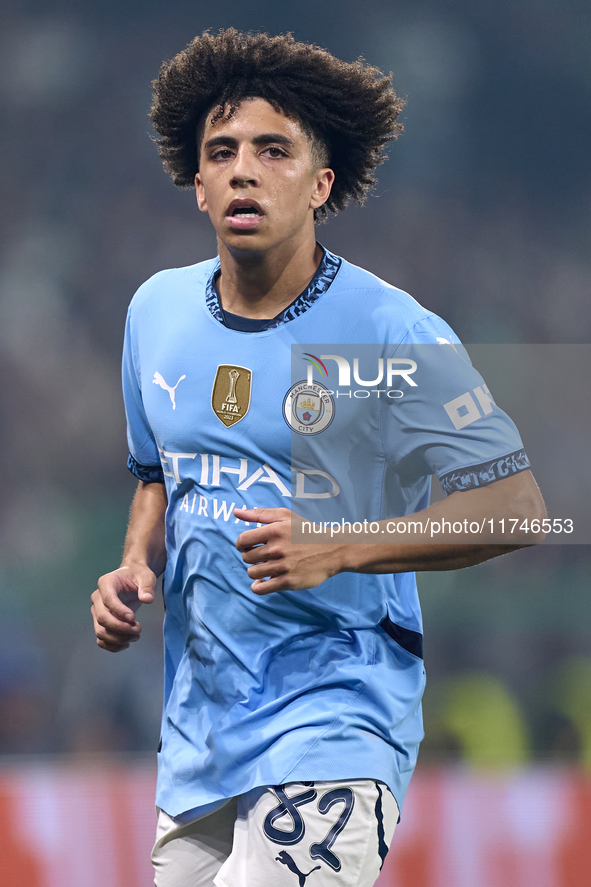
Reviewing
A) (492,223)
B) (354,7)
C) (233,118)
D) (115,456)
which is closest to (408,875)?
(233,118)

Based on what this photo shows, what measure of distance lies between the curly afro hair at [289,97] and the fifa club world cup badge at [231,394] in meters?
0.47

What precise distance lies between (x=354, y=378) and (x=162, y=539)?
546 mm

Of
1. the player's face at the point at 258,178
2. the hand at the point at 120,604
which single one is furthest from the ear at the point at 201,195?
the hand at the point at 120,604

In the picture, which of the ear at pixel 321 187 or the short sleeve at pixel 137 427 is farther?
the short sleeve at pixel 137 427

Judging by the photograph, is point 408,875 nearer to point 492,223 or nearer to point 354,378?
point 354,378

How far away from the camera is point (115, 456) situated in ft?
15.1

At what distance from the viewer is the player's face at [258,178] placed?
1.69m

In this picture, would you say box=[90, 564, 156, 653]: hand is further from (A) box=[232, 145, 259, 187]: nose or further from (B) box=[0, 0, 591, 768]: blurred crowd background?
(B) box=[0, 0, 591, 768]: blurred crowd background

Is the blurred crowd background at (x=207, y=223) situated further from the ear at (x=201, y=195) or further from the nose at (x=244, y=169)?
the nose at (x=244, y=169)

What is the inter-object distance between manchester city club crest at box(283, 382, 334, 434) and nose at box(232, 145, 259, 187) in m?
0.38

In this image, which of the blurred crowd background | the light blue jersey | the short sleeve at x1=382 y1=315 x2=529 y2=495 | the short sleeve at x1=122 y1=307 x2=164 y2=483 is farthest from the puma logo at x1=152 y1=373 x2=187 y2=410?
the blurred crowd background

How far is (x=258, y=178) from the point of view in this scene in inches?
66.4

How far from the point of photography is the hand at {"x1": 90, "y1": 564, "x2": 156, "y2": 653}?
5.28 ft

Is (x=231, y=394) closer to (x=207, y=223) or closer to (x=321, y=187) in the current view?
(x=321, y=187)
